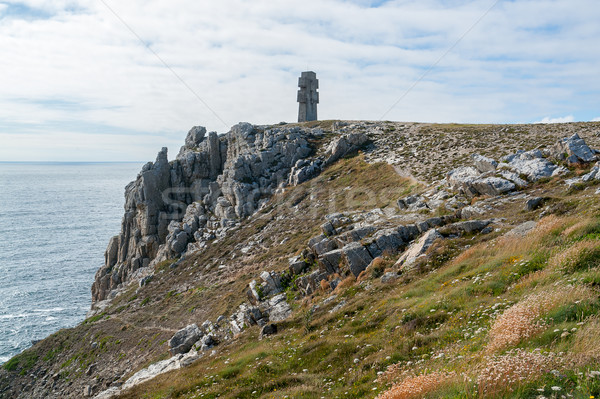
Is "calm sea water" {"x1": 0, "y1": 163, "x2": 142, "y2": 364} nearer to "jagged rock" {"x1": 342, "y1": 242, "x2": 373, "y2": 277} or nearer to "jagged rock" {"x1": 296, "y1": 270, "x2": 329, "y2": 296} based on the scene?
"jagged rock" {"x1": 296, "y1": 270, "x2": 329, "y2": 296}

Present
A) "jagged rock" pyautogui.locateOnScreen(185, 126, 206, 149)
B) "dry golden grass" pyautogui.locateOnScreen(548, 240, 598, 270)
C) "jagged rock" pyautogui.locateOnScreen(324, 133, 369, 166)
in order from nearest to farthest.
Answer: "dry golden grass" pyautogui.locateOnScreen(548, 240, 598, 270) → "jagged rock" pyautogui.locateOnScreen(324, 133, 369, 166) → "jagged rock" pyautogui.locateOnScreen(185, 126, 206, 149)

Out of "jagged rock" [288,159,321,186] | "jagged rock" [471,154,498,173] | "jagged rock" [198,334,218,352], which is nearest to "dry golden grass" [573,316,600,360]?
"jagged rock" [198,334,218,352]

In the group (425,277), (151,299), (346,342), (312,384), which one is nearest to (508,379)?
(312,384)

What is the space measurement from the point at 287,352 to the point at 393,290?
6.01m

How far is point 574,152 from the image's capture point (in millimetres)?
28812

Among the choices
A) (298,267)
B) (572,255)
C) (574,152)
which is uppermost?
(574,152)

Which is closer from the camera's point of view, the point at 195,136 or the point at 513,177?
the point at 513,177

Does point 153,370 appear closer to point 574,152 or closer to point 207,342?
point 207,342

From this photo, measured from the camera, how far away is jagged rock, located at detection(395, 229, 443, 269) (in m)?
20.7

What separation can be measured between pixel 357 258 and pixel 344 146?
1695 inches

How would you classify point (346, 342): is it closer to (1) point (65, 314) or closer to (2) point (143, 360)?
(2) point (143, 360)

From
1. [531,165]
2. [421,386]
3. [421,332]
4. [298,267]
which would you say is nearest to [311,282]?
[298,267]

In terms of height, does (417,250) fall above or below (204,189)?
below

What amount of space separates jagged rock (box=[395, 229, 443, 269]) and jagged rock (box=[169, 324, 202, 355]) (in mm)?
15922
